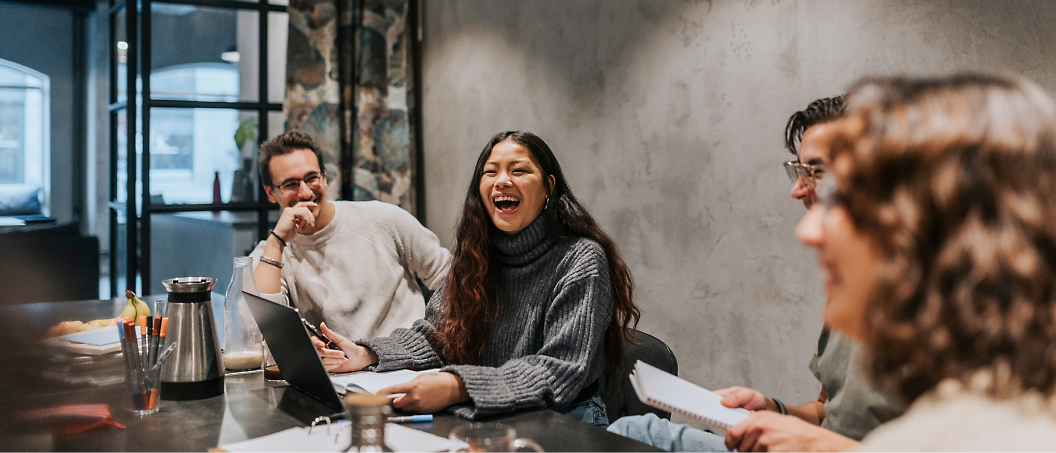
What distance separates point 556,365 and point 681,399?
1.23 feet

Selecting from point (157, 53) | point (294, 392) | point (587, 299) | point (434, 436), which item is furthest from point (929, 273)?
point (157, 53)

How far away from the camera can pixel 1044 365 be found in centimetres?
55

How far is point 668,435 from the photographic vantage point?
1.38 meters

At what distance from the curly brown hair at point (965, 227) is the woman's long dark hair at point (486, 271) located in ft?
3.37

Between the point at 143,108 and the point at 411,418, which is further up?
the point at 143,108

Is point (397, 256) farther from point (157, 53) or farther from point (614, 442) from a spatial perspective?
point (157, 53)

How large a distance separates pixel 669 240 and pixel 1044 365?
2.11 m

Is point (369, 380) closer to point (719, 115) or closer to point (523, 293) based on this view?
point (523, 293)

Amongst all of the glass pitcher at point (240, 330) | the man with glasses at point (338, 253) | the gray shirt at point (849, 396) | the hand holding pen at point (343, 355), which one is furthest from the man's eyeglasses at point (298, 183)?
the gray shirt at point (849, 396)

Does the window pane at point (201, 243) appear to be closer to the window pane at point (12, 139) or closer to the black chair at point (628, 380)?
the black chair at point (628, 380)

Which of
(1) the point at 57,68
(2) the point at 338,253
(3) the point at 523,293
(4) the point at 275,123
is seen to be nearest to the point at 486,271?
(3) the point at 523,293

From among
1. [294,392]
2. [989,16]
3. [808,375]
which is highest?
[989,16]

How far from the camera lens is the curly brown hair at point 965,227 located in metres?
0.52

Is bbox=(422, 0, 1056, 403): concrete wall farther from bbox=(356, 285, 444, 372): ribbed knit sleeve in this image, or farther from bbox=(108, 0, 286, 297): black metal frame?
bbox=(108, 0, 286, 297): black metal frame
